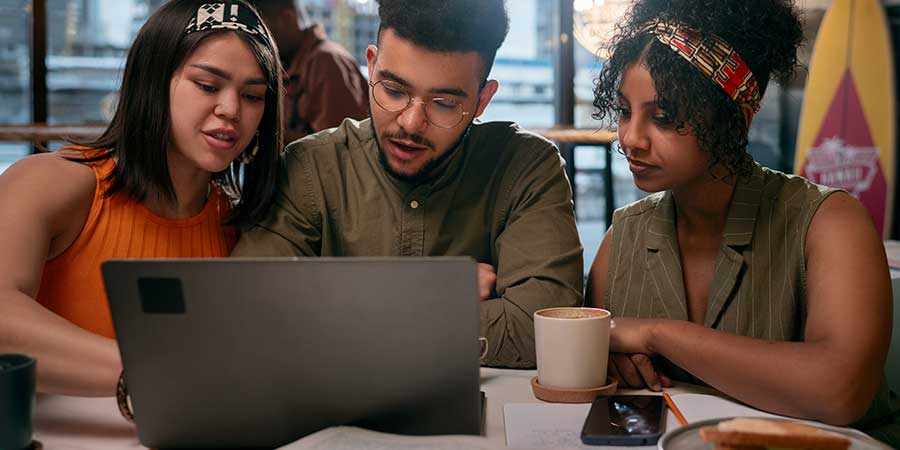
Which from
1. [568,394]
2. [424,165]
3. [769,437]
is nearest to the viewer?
[769,437]

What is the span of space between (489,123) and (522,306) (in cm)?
52

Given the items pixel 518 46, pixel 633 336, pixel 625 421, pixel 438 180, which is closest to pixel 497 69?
pixel 518 46

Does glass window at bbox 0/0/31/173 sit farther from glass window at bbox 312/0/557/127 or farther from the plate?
the plate

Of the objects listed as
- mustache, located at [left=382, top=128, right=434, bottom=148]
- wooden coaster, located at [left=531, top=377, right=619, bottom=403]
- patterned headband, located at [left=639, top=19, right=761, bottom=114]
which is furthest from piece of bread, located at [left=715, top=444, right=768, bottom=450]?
mustache, located at [left=382, top=128, right=434, bottom=148]

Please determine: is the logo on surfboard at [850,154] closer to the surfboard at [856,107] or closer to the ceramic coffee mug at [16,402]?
the surfboard at [856,107]

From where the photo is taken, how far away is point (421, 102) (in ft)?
4.97

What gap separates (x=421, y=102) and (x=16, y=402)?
2.93 feet

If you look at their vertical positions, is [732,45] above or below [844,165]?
above

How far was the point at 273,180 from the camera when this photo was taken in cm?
159

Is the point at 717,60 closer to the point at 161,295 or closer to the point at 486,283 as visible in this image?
the point at 486,283

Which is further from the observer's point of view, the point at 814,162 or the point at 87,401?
the point at 814,162

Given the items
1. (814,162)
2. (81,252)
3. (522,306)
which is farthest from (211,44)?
(814,162)

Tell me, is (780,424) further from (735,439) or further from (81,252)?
(81,252)

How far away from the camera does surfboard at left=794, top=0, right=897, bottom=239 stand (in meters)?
4.01
